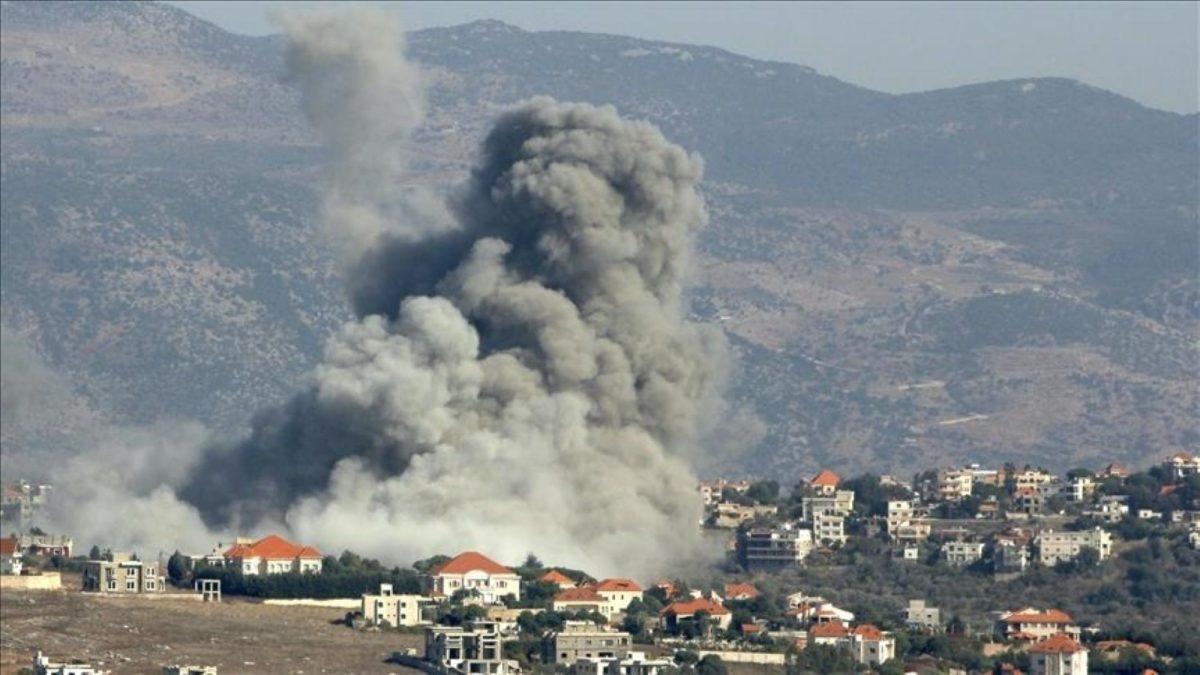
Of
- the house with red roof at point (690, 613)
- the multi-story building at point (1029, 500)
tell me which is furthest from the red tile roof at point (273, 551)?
the multi-story building at point (1029, 500)

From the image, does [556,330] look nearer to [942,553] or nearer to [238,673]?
[942,553]

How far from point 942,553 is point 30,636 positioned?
115 ft

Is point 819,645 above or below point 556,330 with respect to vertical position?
below

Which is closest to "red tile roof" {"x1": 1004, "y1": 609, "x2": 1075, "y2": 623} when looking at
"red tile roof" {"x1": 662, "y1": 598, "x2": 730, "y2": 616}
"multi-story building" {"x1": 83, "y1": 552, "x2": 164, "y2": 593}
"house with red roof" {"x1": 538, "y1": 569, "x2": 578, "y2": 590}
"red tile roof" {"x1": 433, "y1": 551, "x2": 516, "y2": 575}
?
"red tile roof" {"x1": 662, "y1": 598, "x2": 730, "y2": 616}

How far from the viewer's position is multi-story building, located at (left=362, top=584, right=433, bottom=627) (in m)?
104

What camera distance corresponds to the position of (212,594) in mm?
108125

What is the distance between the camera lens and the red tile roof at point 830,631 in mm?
104188

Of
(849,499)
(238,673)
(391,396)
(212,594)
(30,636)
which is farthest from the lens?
(849,499)

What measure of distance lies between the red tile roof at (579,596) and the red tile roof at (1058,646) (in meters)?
10.4

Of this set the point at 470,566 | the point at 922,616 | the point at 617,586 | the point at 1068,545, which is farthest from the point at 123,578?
the point at 1068,545

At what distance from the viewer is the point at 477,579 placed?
108m

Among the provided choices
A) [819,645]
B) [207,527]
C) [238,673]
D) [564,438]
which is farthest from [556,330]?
[238,673]

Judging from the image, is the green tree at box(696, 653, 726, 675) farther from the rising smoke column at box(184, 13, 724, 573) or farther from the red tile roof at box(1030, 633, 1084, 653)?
the rising smoke column at box(184, 13, 724, 573)

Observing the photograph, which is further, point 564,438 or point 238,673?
point 564,438
